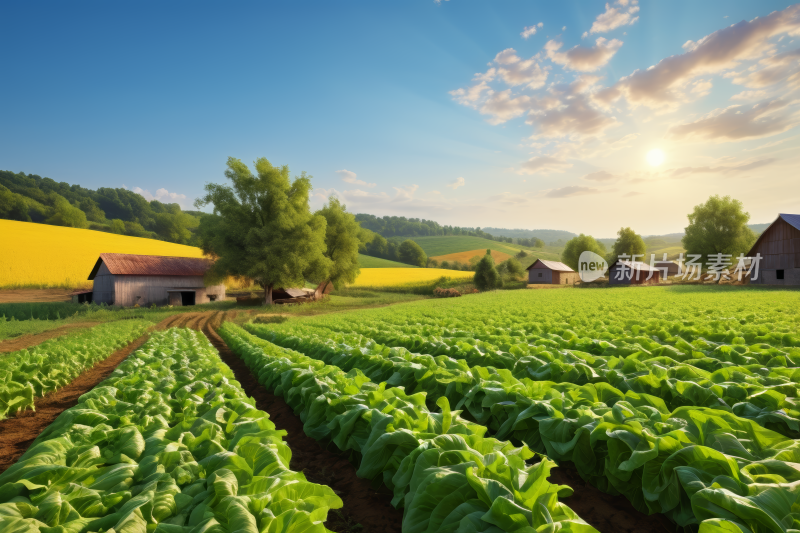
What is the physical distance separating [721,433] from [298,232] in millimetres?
39816

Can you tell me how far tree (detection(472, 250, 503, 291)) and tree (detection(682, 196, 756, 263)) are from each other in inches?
1409

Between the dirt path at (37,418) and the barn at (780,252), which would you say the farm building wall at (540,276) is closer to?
the barn at (780,252)

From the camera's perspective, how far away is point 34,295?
3997 centimetres

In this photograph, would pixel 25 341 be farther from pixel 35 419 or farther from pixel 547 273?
pixel 547 273

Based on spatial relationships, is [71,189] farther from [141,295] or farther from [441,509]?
[441,509]

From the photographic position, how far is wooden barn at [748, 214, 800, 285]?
40.6m

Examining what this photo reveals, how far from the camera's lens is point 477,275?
63.9 m

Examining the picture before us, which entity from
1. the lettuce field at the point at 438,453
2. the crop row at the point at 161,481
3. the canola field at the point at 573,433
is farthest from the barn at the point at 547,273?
the crop row at the point at 161,481

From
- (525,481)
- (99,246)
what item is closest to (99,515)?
(525,481)

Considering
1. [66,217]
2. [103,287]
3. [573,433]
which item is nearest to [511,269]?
[103,287]

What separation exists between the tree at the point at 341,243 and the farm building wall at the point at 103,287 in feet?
77.7

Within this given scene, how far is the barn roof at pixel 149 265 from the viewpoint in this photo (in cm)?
3747

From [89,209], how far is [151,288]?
93439mm

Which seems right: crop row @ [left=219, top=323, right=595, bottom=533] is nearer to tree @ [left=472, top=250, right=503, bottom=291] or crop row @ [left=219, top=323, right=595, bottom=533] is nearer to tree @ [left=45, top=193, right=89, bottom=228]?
tree @ [left=472, top=250, right=503, bottom=291]
